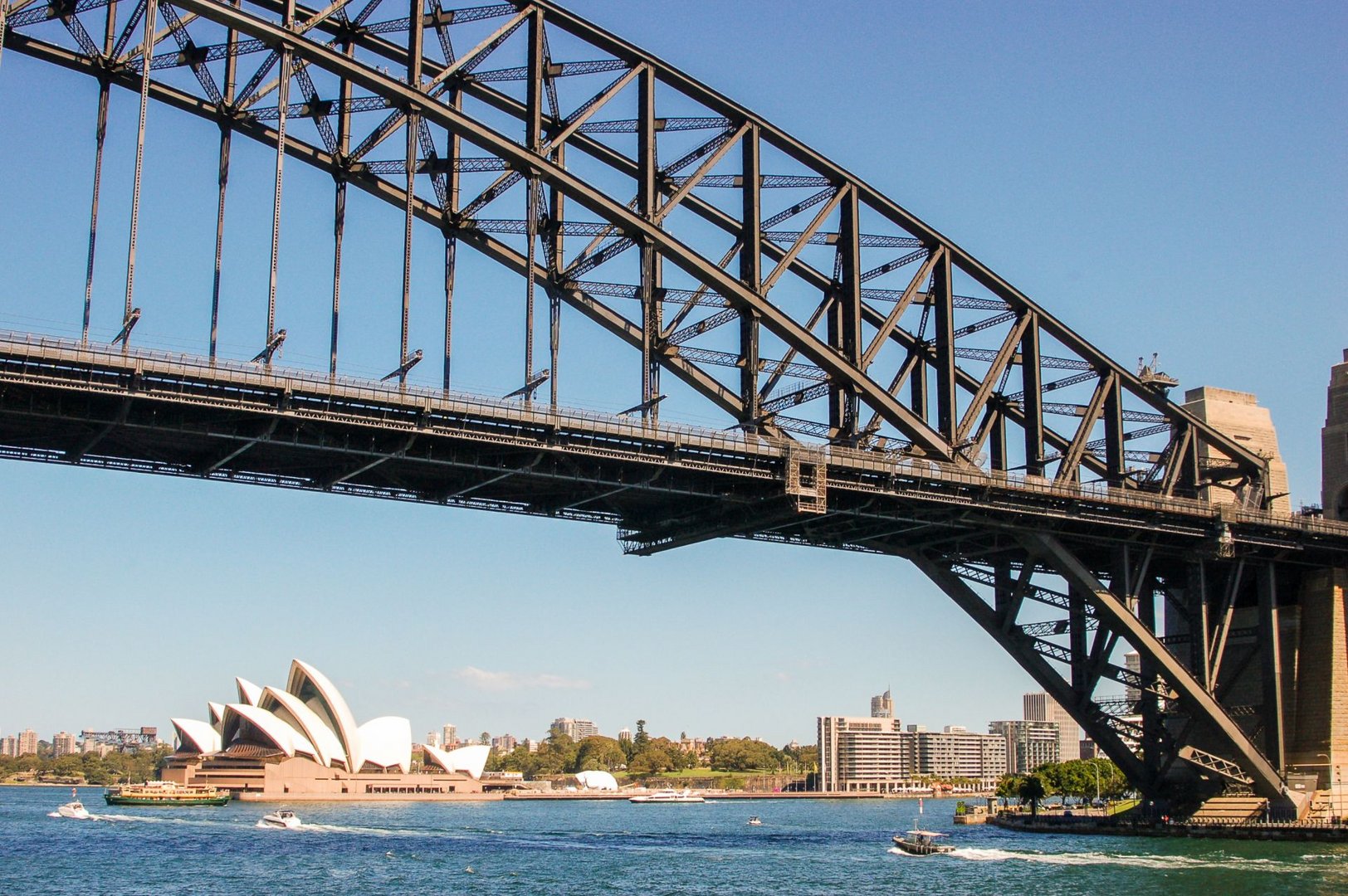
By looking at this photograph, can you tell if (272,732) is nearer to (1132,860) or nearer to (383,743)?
(383,743)

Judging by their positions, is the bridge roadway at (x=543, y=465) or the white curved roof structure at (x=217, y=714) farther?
the white curved roof structure at (x=217, y=714)

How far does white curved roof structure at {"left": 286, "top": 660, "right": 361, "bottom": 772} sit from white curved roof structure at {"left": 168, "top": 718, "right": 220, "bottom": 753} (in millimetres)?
16956

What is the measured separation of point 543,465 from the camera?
58.8 metres

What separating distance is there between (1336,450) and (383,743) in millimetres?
138043

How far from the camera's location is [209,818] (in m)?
130

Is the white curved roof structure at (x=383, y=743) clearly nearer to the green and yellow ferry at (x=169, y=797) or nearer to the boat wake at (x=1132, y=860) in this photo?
the green and yellow ferry at (x=169, y=797)

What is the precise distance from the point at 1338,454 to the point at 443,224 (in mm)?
56639

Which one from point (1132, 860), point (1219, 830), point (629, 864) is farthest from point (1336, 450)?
point (629, 864)

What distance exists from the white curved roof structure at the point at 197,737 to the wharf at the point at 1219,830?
5419 inches

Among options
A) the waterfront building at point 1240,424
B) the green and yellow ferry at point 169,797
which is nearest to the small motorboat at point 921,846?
the waterfront building at point 1240,424

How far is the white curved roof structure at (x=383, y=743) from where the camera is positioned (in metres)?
193

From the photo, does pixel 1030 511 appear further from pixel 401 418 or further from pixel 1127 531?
pixel 401 418

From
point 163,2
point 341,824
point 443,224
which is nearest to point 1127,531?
point 443,224

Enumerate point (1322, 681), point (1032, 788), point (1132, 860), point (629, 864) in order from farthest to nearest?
1. point (1032, 788)
2. point (1322, 681)
3. point (629, 864)
4. point (1132, 860)
